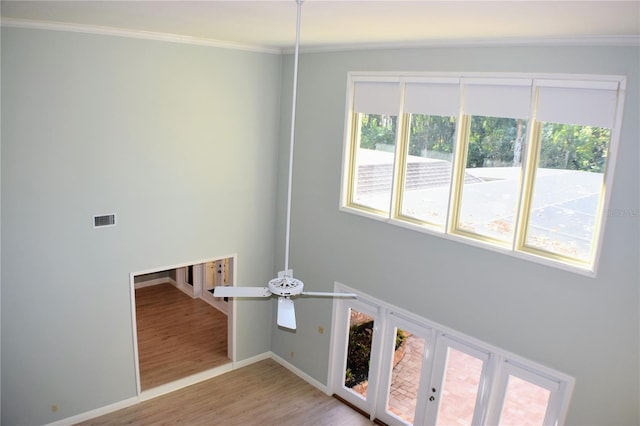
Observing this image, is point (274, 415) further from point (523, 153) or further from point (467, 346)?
point (523, 153)

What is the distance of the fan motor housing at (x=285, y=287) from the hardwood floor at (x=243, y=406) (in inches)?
148

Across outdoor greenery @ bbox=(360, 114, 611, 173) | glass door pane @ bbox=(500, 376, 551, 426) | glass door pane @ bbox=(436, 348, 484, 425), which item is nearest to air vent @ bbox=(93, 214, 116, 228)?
outdoor greenery @ bbox=(360, 114, 611, 173)

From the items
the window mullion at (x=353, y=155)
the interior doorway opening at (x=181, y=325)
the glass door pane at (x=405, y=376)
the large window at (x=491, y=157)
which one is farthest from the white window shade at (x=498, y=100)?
the interior doorway opening at (x=181, y=325)

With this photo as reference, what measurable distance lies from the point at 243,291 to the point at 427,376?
3159mm

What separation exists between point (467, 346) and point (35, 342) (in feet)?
16.5

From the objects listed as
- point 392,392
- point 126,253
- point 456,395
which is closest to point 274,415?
point 392,392

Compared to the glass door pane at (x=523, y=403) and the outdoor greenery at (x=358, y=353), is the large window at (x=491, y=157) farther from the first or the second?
the outdoor greenery at (x=358, y=353)

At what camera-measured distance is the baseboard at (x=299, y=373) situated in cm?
707

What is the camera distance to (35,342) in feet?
18.1

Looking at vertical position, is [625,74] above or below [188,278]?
above

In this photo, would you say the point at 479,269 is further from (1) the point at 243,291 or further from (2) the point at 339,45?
(2) the point at 339,45

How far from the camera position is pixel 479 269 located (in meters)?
4.99

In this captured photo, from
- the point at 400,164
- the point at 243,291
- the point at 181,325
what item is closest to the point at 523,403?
the point at 400,164

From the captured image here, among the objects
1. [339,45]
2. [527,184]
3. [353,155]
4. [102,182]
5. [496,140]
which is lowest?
[102,182]
